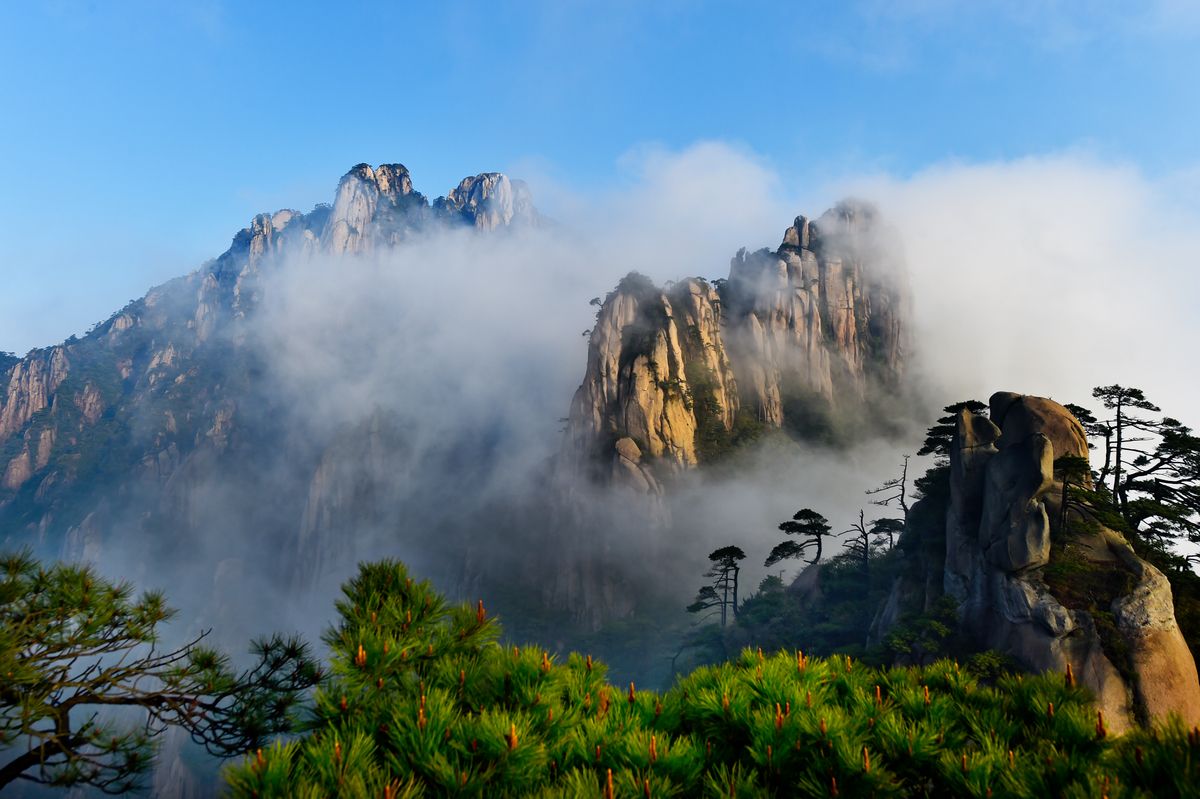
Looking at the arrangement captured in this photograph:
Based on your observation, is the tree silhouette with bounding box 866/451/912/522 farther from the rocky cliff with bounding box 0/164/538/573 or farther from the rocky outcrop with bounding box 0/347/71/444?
the rocky outcrop with bounding box 0/347/71/444

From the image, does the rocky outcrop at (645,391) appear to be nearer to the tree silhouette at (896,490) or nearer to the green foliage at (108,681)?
the tree silhouette at (896,490)

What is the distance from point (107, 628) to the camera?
6.34 m

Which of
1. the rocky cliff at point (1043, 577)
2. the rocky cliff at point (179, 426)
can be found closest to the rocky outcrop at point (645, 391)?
the rocky cliff at point (1043, 577)

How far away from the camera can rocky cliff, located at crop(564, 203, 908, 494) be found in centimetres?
8912

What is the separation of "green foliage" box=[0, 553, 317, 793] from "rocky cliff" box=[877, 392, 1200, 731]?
27300mm

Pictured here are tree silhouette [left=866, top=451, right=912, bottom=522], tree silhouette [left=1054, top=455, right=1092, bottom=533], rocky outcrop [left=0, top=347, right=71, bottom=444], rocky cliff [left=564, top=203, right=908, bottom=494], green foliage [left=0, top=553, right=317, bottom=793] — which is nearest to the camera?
green foliage [left=0, top=553, right=317, bottom=793]

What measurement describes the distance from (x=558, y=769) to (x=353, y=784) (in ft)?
5.20

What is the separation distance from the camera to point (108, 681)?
5.70m

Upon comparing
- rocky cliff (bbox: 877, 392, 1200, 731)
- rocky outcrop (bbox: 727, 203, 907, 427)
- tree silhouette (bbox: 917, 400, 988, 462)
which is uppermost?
rocky outcrop (bbox: 727, 203, 907, 427)

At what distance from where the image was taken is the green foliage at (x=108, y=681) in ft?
17.5

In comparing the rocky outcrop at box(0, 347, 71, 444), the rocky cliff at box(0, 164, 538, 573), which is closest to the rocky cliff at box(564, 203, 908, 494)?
the rocky cliff at box(0, 164, 538, 573)

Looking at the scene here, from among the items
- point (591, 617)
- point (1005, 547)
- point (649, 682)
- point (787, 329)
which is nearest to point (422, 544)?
point (591, 617)

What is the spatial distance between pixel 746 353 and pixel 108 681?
107713mm

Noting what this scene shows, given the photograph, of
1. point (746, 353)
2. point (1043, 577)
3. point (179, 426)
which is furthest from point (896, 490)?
point (179, 426)
